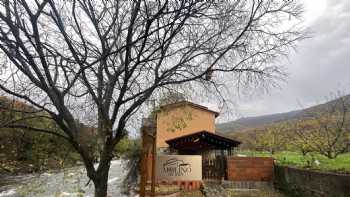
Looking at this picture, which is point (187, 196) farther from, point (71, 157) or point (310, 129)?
point (310, 129)

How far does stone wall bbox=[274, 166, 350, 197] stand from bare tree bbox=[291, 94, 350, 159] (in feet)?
6.23

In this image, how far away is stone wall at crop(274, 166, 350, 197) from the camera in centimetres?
933

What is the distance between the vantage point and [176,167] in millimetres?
8570

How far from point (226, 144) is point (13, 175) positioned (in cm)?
1525

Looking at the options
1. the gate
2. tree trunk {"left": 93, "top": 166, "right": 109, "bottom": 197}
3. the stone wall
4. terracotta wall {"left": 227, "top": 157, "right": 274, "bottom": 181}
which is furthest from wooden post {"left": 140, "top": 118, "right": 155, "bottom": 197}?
the gate

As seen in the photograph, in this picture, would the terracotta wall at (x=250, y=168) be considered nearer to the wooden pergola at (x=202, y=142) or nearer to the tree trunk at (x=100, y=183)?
the wooden pergola at (x=202, y=142)

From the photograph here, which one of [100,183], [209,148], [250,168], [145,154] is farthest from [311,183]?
[209,148]

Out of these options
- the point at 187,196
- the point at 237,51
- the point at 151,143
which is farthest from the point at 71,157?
the point at 187,196

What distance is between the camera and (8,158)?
11711 millimetres

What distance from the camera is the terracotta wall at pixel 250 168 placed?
1753cm

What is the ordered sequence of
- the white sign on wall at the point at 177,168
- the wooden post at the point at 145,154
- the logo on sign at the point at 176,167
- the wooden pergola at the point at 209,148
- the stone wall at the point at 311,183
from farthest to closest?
1. the wooden pergola at the point at 209,148
2. the stone wall at the point at 311,183
3. the logo on sign at the point at 176,167
4. the white sign on wall at the point at 177,168
5. the wooden post at the point at 145,154

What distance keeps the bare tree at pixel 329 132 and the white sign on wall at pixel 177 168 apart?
783 centimetres

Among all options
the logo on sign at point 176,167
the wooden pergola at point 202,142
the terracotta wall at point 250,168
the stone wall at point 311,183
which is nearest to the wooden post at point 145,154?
the logo on sign at point 176,167

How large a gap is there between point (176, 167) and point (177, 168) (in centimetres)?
10
